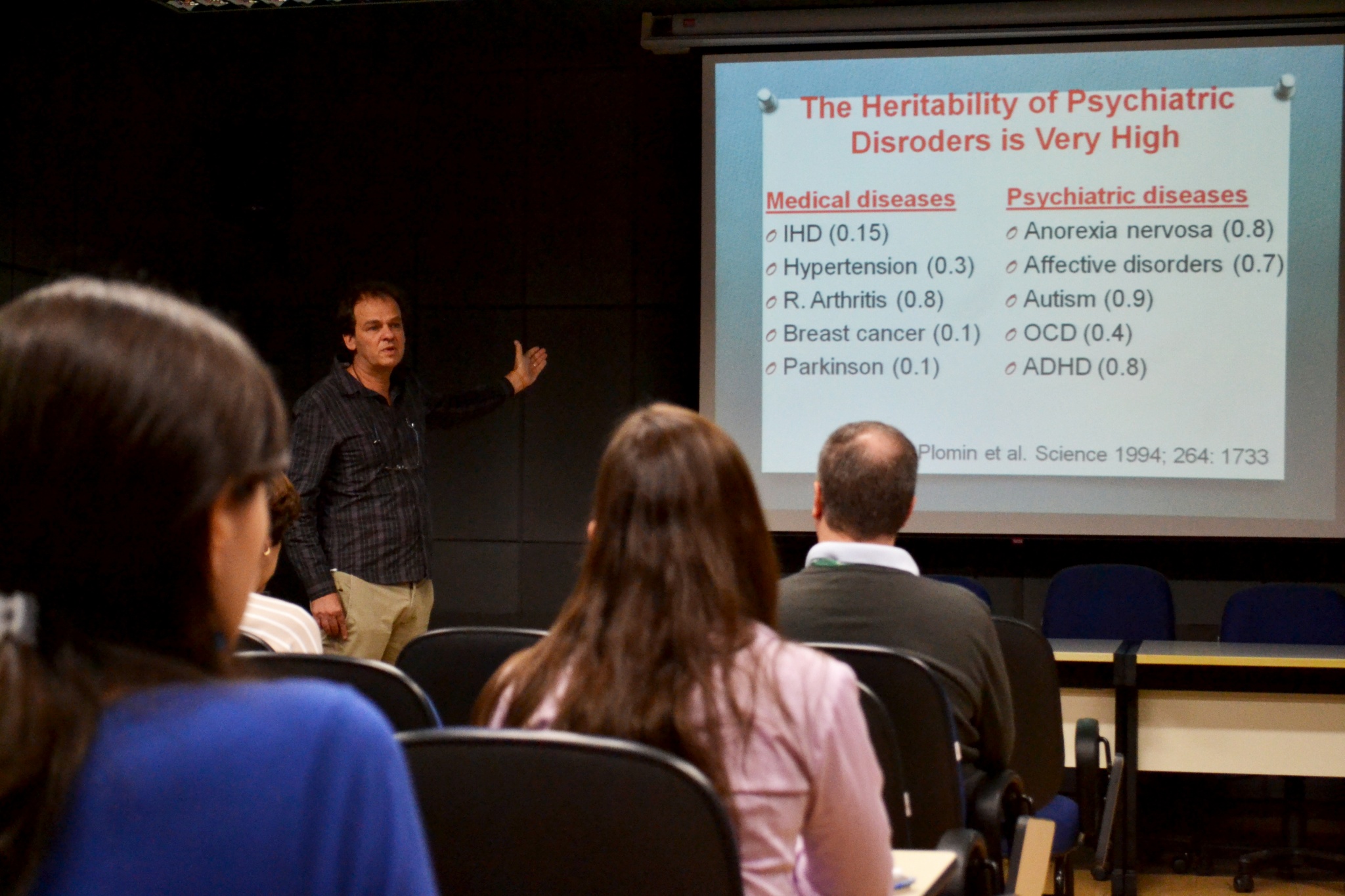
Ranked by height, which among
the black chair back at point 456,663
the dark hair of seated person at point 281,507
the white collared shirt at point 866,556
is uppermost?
the dark hair of seated person at point 281,507

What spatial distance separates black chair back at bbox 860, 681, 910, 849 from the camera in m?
1.74

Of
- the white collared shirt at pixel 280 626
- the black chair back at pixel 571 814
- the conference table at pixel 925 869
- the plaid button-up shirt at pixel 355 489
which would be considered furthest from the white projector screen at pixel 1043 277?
the black chair back at pixel 571 814

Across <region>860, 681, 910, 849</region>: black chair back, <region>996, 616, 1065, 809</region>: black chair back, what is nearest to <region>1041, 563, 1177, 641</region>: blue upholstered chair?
<region>996, 616, 1065, 809</region>: black chair back

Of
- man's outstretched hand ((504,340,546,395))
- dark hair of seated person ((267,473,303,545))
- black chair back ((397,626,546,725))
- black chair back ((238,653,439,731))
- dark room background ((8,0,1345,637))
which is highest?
dark room background ((8,0,1345,637))

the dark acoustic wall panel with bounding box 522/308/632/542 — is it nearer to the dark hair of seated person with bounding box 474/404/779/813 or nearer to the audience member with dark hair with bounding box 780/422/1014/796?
the audience member with dark hair with bounding box 780/422/1014/796

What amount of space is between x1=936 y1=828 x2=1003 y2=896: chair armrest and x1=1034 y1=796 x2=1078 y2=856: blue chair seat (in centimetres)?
87

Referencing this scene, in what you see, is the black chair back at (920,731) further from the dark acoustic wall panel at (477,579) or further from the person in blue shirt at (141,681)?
the dark acoustic wall panel at (477,579)

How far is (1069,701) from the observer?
3.72 meters

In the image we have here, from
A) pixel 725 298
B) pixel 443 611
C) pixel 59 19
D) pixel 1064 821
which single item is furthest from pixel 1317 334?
pixel 59 19

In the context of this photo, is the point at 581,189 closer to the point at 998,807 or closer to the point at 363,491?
the point at 363,491

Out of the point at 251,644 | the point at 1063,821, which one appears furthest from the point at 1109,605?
the point at 251,644

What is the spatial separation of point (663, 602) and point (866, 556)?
101 centimetres

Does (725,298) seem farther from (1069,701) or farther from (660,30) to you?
(1069,701)

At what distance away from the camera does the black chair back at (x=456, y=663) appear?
208 cm
